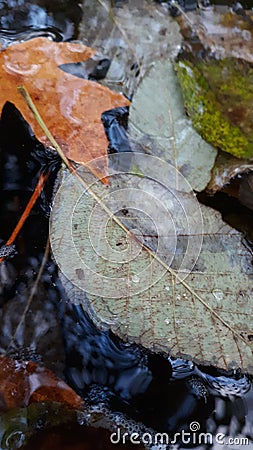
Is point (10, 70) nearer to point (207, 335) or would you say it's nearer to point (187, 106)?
point (187, 106)

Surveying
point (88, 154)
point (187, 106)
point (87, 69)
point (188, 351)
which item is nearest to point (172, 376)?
point (188, 351)

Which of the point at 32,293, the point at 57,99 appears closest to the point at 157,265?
the point at 32,293

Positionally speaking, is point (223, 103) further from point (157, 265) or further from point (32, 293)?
point (32, 293)

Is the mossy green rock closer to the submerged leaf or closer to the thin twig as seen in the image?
the submerged leaf

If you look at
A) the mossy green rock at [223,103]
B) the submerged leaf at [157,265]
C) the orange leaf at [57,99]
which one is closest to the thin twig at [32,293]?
the submerged leaf at [157,265]

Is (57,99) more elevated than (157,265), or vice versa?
(57,99)

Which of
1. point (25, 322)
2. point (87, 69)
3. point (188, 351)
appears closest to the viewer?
point (188, 351)
